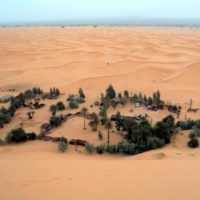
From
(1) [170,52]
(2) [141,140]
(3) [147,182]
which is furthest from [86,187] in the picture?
(1) [170,52]

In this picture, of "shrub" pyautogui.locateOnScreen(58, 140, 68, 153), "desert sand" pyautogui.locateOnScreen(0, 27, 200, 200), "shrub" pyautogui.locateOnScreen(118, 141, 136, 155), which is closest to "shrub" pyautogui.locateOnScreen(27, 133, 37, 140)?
"desert sand" pyautogui.locateOnScreen(0, 27, 200, 200)

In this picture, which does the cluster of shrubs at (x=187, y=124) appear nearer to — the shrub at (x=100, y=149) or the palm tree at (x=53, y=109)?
the shrub at (x=100, y=149)

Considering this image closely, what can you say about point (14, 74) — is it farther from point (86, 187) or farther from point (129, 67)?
point (86, 187)

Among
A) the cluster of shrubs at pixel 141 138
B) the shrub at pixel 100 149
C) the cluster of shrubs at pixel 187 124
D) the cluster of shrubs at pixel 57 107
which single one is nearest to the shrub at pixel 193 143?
the cluster of shrubs at pixel 141 138

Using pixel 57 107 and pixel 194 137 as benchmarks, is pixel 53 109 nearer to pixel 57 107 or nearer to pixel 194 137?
pixel 57 107

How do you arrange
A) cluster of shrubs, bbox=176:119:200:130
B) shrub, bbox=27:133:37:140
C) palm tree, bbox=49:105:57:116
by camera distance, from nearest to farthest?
shrub, bbox=27:133:37:140 → cluster of shrubs, bbox=176:119:200:130 → palm tree, bbox=49:105:57:116

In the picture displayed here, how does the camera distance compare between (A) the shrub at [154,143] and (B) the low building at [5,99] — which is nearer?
(A) the shrub at [154,143]

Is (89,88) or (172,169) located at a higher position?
(172,169)

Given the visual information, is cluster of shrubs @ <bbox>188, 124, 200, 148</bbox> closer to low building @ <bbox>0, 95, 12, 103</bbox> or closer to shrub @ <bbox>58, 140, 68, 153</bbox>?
shrub @ <bbox>58, 140, 68, 153</bbox>

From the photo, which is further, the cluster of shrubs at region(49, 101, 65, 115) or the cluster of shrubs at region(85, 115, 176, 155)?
the cluster of shrubs at region(49, 101, 65, 115)

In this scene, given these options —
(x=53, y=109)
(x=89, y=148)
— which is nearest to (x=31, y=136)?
(x=89, y=148)

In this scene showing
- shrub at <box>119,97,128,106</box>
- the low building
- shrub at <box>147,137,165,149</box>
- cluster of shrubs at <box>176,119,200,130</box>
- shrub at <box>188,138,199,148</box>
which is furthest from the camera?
the low building
